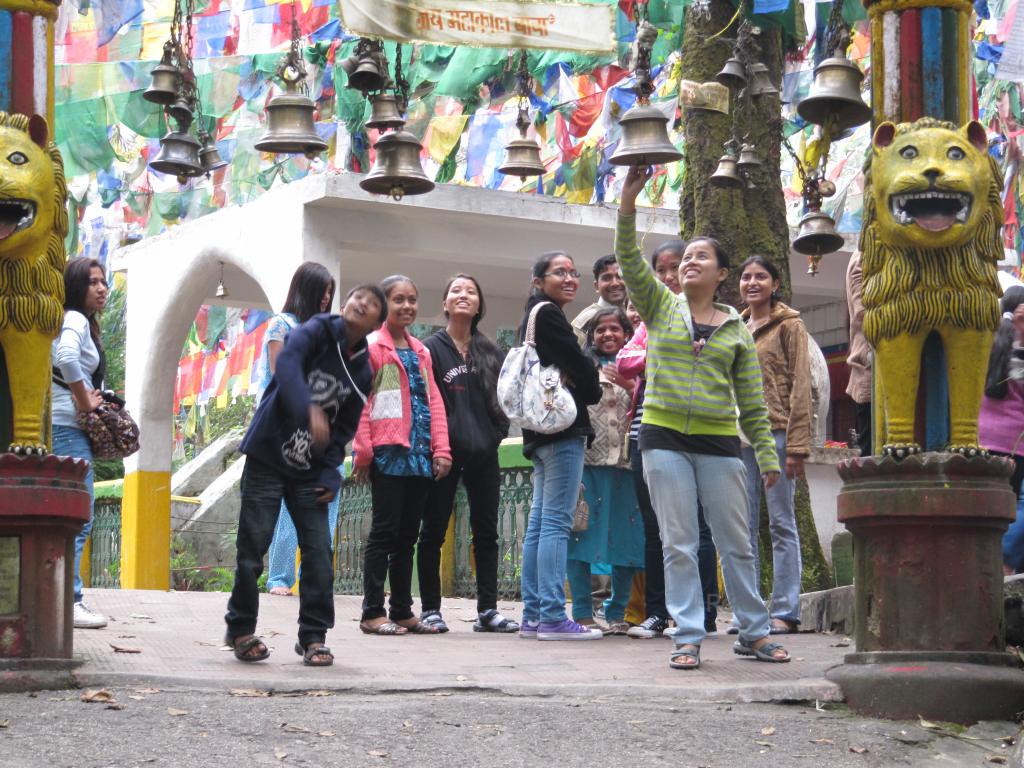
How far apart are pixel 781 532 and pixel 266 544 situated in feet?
A: 9.05

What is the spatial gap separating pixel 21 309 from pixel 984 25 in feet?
46.5

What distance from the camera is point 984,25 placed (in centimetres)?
1772

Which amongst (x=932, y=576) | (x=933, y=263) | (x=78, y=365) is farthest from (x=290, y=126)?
(x=932, y=576)

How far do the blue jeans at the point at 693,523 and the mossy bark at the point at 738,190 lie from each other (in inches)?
145

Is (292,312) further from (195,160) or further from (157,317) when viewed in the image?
(157,317)

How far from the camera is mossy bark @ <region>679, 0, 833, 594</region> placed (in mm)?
10719

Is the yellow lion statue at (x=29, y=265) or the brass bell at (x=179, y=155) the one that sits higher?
the brass bell at (x=179, y=155)

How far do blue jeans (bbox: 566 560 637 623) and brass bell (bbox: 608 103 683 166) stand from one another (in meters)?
2.25

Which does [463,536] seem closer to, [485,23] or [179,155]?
[179,155]

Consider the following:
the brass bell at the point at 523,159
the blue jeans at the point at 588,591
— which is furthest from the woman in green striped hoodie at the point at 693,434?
the brass bell at the point at 523,159

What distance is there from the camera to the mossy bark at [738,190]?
1072 cm

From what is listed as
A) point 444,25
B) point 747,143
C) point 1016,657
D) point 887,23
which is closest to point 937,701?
point 1016,657

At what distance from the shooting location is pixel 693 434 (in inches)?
271

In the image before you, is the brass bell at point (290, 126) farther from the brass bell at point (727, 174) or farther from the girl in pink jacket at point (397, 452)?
the brass bell at point (727, 174)
